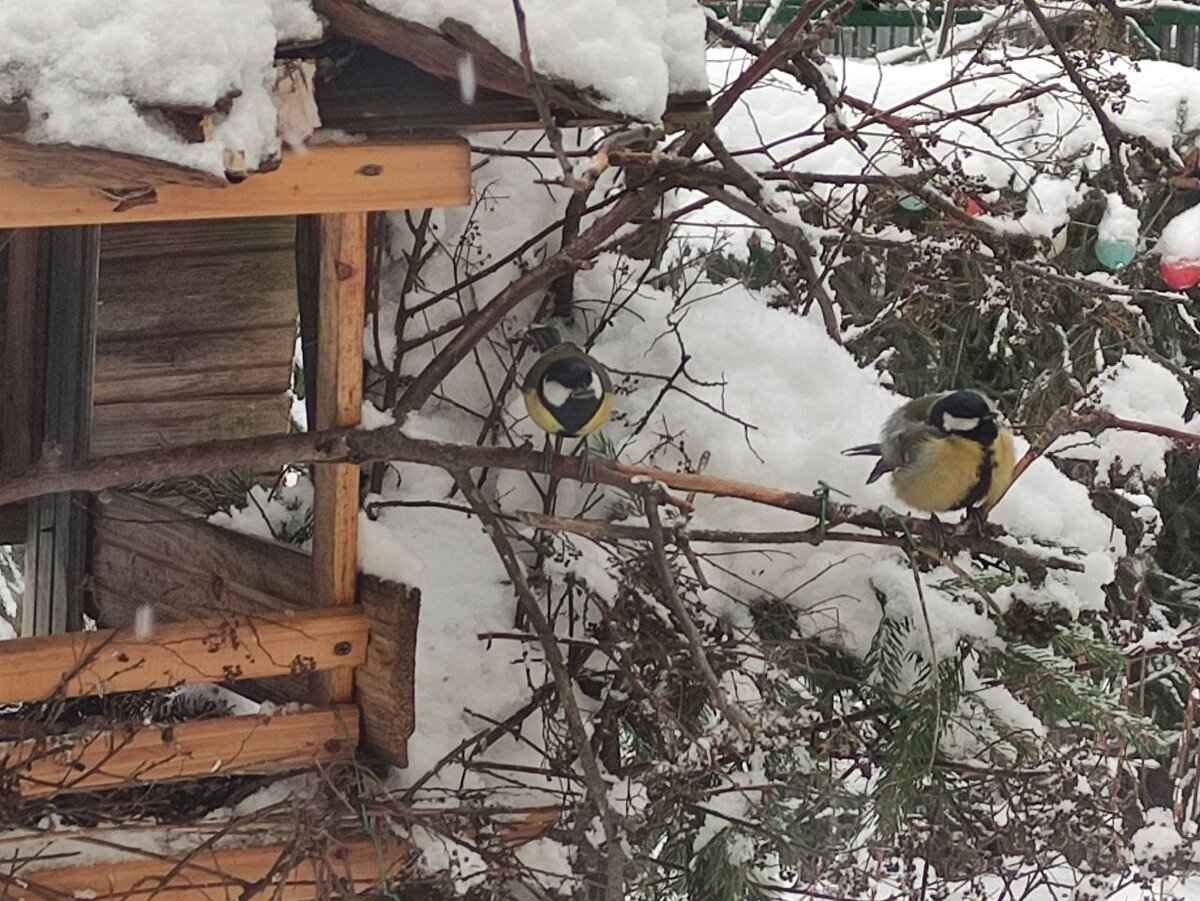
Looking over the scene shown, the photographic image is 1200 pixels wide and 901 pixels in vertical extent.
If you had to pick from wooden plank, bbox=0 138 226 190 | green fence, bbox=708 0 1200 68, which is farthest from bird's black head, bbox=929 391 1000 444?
green fence, bbox=708 0 1200 68

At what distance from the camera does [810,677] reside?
5.47 feet

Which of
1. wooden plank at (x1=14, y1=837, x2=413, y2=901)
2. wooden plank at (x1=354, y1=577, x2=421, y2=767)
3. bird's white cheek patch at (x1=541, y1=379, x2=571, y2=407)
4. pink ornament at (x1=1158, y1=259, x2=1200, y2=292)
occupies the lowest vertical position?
wooden plank at (x1=14, y1=837, x2=413, y2=901)

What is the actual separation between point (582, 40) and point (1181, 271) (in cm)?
148

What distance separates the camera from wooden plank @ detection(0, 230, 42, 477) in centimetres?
200

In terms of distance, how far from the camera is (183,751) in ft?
5.09

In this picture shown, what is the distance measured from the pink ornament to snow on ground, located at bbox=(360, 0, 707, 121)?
1.39m

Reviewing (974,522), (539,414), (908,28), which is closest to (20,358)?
(539,414)

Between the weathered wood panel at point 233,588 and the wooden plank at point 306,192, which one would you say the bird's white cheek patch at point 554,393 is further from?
the wooden plank at point 306,192

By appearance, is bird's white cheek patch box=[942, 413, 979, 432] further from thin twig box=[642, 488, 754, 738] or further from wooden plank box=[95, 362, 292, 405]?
wooden plank box=[95, 362, 292, 405]

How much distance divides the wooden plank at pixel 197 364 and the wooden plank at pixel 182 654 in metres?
0.51

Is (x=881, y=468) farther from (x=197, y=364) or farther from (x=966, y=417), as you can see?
(x=197, y=364)

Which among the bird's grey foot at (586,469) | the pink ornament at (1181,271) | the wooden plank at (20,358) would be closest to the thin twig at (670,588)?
the bird's grey foot at (586,469)

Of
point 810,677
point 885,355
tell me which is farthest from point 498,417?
point 885,355

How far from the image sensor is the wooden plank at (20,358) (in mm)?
2000
